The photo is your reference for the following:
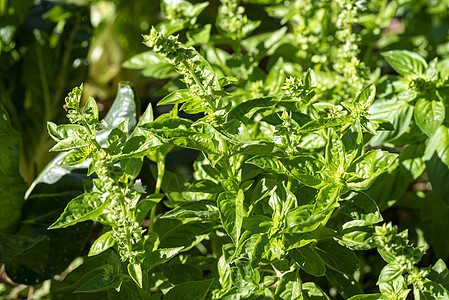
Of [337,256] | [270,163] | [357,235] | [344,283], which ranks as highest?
[270,163]

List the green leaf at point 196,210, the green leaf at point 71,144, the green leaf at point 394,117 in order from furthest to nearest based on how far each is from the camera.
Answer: the green leaf at point 394,117 < the green leaf at point 196,210 < the green leaf at point 71,144

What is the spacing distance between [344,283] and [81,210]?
625 millimetres

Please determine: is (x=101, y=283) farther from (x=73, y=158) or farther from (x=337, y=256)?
(x=337, y=256)

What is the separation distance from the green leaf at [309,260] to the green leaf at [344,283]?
0.15 meters

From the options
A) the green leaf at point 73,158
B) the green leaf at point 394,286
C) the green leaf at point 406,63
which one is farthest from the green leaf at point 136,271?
the green leaf at point 406,63

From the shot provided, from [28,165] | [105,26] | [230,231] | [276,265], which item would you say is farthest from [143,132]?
[105,26]

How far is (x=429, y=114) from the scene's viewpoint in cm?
129

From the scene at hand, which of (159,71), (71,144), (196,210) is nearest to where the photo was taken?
(71,144)

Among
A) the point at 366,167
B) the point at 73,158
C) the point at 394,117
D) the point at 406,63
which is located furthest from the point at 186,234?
the point at 406,63

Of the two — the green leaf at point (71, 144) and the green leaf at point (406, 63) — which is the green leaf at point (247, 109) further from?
the green leaf at point (406, 63)

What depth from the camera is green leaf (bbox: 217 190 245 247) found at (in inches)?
39.4

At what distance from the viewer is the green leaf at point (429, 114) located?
49.7 inches

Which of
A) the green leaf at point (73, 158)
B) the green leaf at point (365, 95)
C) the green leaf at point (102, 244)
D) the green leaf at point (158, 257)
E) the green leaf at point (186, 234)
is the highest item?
the green leaf at point (73, 158)

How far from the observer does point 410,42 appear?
6.04ft
